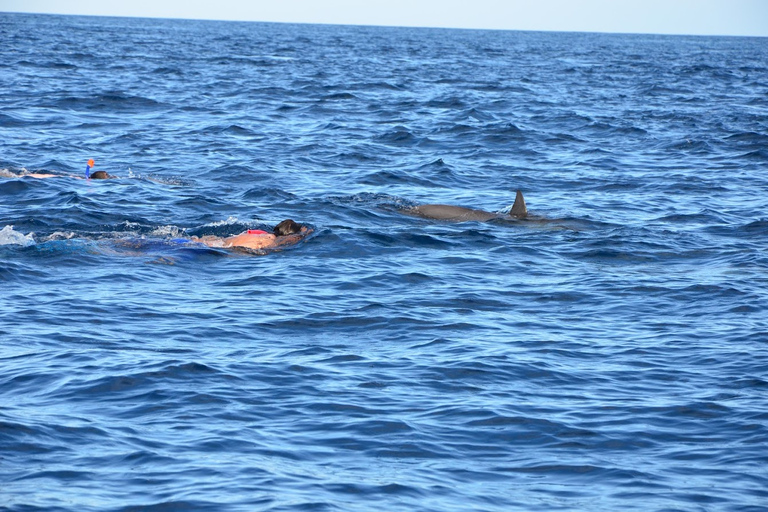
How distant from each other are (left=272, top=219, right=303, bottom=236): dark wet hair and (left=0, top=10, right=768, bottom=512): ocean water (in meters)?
0.38

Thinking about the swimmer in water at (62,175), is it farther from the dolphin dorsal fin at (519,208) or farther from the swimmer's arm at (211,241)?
the dolphin dorsal fin at (519,208)

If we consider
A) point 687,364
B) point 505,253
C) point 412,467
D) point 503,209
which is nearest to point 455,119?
point 503,209

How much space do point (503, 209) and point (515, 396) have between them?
34.8 ft

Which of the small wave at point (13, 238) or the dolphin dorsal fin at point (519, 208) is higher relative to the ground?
the dolphin dorsal fin at point (519, 208)

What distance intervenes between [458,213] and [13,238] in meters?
8.13

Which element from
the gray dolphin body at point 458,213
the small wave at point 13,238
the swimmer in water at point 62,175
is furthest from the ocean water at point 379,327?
the gray dolphin body at point 458,213

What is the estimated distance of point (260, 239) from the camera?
1675cm

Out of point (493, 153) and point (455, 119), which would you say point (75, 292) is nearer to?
point (493, 153)

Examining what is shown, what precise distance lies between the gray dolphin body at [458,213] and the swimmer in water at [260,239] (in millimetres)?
3241

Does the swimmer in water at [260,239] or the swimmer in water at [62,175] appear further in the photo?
the swimmer in water at [62,175]

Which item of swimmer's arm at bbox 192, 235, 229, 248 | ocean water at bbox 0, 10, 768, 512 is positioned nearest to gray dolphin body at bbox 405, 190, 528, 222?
ocean water at bbox 0, 10, 768, 512

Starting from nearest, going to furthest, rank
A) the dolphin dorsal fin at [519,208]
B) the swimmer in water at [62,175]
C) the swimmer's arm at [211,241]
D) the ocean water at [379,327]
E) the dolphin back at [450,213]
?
the ocean water at [379,327] → the swimmer's arm at [211,241] → the dolphin dorsal fin at [519,208] → the dolphin back at [450,213] → the swimmer in water at [62,175]

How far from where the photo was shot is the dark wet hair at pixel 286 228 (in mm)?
16938

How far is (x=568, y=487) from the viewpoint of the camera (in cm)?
845
